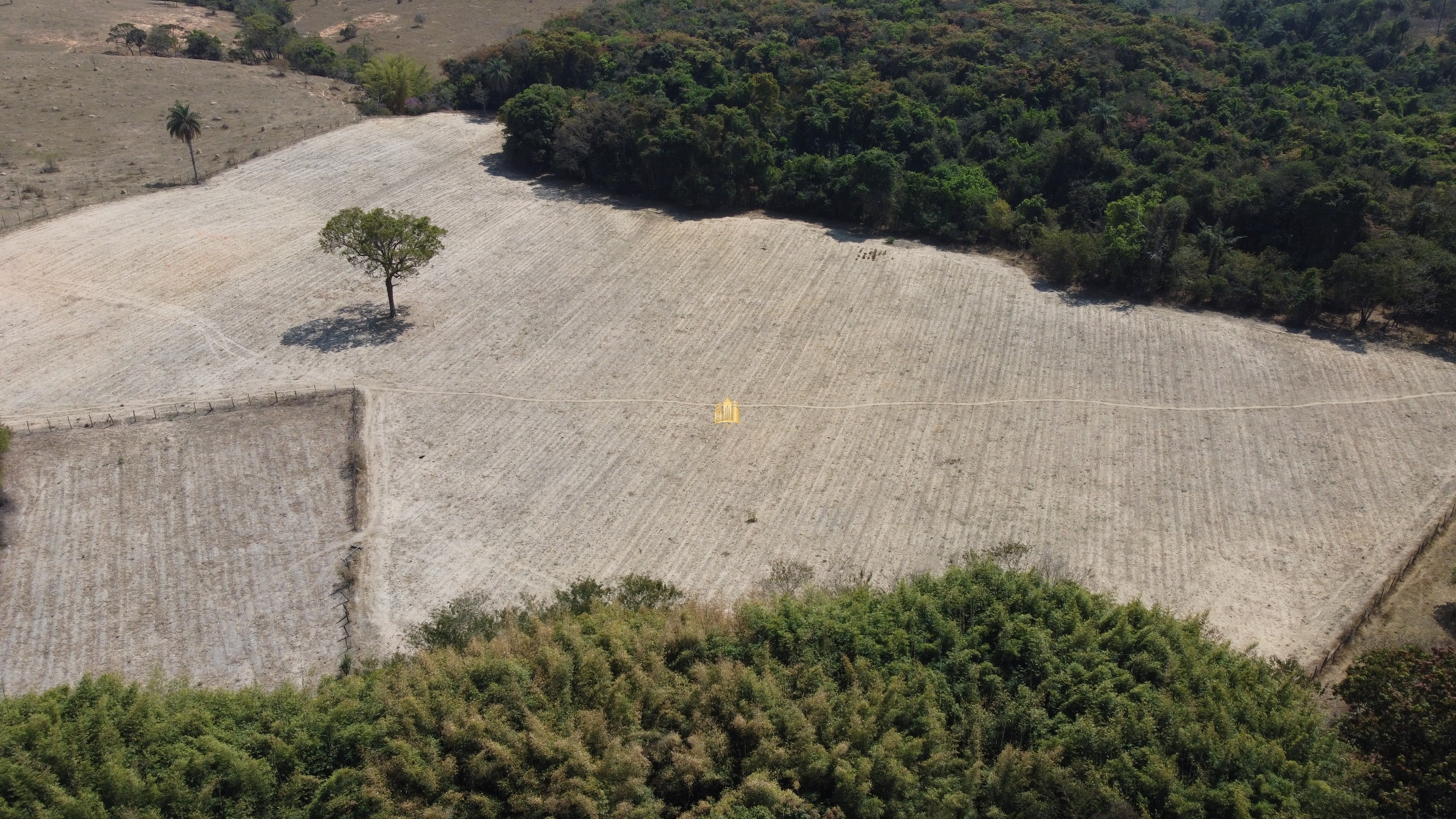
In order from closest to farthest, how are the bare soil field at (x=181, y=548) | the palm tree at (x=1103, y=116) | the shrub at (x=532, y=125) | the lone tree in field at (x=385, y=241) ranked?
the bare soil field at (x=181, y=548) → the lone tree in field at (x=385, y=241) → the palm tree at (x=1103, y=116) → the shrub at (x=532, y=125)

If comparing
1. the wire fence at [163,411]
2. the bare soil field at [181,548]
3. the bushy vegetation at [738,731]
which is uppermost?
the bushy vegetation at [738,731]

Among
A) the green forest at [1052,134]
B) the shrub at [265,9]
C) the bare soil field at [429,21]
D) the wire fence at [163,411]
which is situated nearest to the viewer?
the wire fence at [163,411]

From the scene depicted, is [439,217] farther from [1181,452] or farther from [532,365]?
[1181,452]

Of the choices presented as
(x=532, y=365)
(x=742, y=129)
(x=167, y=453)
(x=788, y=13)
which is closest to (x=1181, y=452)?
(x=532, y=365)

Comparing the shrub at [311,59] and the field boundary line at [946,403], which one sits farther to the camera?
the shrub at [311,59]

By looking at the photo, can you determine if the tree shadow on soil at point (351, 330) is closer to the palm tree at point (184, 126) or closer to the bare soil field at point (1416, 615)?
the palm tree at point (184, 126)

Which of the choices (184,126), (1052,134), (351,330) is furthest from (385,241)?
(1052,134)

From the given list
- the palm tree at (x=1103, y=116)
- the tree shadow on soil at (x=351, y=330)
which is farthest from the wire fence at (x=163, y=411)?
the palm tree at (x=1103, y=116)

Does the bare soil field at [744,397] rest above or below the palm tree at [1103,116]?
below

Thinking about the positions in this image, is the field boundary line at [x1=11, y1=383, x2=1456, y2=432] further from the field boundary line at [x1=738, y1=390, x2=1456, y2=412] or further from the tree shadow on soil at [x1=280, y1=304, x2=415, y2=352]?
the tree shadow on soil at [x1=280, y1=304, x2=415, y2=352]
